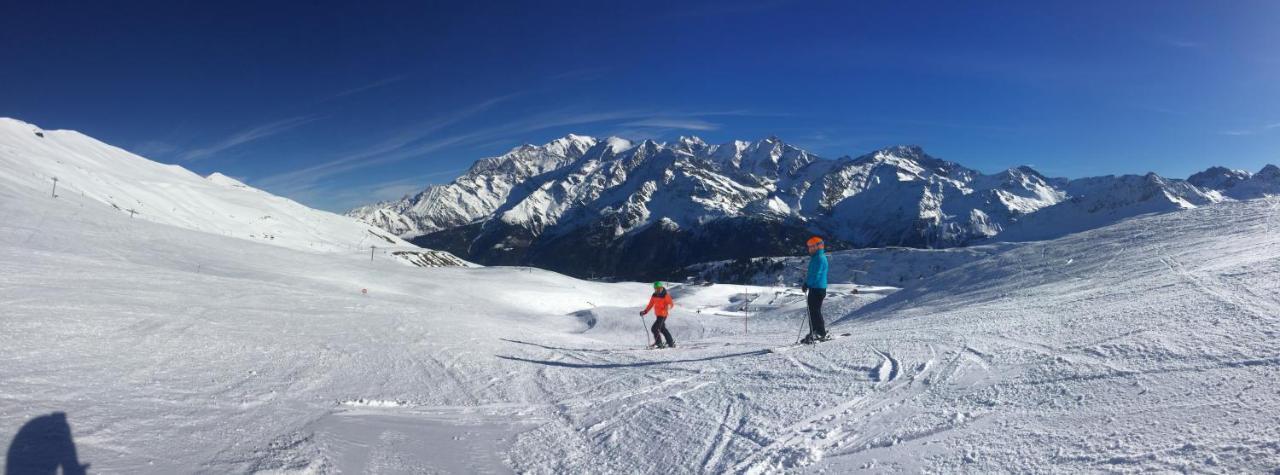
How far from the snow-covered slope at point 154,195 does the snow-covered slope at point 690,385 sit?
121ft

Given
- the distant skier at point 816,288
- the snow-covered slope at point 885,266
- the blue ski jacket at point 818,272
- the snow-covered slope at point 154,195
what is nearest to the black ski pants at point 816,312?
the distant skier at point 816,288

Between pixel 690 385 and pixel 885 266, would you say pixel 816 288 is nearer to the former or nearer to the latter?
pixel 690 385

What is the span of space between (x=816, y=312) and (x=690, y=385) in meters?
4.78

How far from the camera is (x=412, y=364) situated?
11117mm

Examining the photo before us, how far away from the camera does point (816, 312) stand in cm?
1216

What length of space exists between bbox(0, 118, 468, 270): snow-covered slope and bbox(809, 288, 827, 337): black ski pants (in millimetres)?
46309

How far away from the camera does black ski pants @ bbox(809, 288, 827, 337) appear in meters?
12.1

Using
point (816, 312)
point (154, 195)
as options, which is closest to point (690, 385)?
point (816, 312)

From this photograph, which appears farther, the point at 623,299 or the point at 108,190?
the point at 108,190

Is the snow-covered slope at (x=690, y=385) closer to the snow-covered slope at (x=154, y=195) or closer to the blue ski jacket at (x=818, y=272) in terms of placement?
the blue ski jacket at (x=818, y=272)

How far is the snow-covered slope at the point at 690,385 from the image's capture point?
17.1 feet

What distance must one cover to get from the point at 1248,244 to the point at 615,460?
50.3ft

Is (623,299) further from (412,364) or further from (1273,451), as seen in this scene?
(1273,451)

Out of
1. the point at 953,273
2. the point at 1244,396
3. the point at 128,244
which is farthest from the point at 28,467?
the point at 128,244
